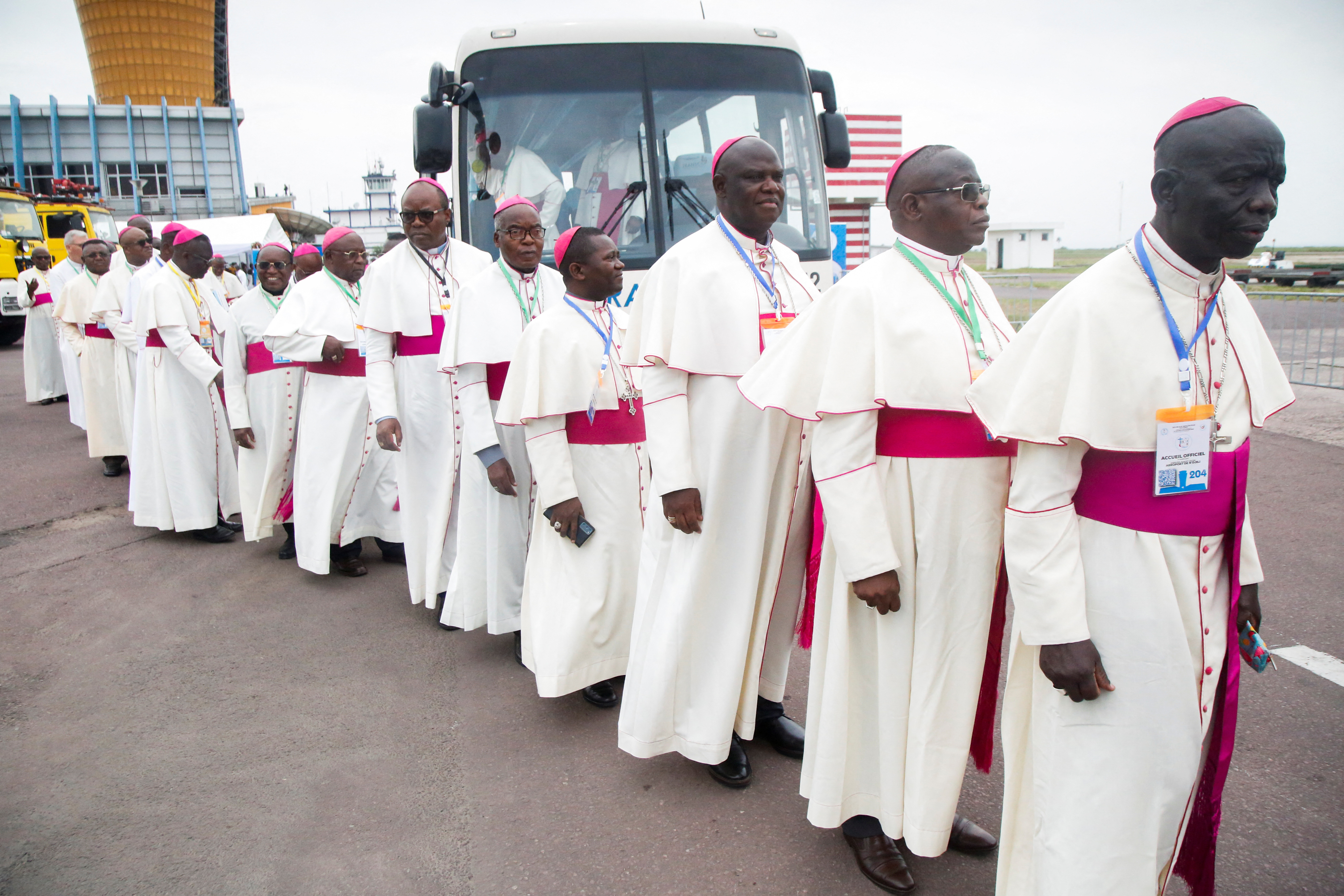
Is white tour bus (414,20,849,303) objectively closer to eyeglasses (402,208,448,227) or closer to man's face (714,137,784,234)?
eyeglasses (402,208,448,227)

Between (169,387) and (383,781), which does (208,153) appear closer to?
(169,387)

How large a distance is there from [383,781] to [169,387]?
4.52 m

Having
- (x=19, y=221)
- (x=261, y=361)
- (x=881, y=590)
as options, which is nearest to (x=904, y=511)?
(x=881, y=590)

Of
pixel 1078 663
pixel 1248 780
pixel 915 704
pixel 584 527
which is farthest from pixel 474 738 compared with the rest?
pixel 1248 780

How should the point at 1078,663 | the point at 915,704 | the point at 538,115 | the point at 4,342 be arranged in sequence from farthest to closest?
the point at 4,342
the point at 538,115
the point at 915,704
the point at 1078,663

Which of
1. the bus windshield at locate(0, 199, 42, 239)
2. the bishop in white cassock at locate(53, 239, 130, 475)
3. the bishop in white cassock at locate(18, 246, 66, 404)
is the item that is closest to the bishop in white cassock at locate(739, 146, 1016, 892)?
the bishop in white cassock at locate(53, 239, 130, 475)

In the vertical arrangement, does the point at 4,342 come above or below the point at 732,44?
below

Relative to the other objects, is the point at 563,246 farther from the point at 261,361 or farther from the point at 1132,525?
the point at 261,361

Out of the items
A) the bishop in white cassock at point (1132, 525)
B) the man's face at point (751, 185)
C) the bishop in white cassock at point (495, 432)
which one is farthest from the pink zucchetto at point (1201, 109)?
the bishop in white cassock at point (495, 432)

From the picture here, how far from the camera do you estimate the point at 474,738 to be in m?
3.73

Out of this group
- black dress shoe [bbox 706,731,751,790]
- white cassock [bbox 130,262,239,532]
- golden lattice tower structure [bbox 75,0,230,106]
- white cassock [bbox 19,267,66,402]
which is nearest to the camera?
black dress shoe [bbox 706,731,751,790]

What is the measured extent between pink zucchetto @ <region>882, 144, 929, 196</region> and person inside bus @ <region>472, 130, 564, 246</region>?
3.37m

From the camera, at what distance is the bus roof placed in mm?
5781

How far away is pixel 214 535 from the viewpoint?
690 cm
